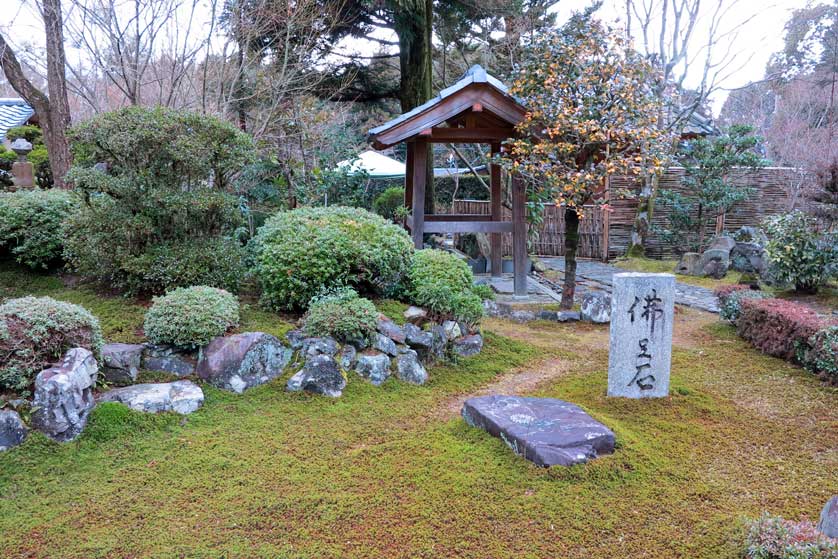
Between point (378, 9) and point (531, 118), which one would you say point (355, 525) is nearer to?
point (531, 118)

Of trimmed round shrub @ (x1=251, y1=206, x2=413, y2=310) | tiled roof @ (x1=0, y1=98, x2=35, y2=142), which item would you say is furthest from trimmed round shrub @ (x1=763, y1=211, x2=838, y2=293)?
tiled roof @ (x1=0, y1=98, x2=35, y2=142)

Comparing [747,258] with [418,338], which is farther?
[747,258]

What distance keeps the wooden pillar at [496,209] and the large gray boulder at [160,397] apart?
6.93 metres

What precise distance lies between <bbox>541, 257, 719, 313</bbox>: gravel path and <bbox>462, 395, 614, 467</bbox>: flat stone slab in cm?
506

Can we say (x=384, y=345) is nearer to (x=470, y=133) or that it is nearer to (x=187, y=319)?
(x=187, y=319)

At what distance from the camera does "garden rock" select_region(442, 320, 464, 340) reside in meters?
5.73

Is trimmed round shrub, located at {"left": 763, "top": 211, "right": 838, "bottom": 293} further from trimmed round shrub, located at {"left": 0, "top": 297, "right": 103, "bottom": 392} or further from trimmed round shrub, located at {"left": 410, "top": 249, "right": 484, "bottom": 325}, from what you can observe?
trimmed round shrub, located at {"left": 0, "top": 297, "right": 103, "bottom": 392}

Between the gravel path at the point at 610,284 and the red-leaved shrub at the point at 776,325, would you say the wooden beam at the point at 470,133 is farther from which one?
the red-leaved shrub at the point at 776,325

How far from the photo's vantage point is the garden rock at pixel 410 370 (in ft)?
16.6

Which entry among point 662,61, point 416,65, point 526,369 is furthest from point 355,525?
point 662,61

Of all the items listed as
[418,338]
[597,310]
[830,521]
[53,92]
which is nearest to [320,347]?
[418,338]

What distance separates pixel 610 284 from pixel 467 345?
5.63m

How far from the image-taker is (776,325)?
6.04 meters

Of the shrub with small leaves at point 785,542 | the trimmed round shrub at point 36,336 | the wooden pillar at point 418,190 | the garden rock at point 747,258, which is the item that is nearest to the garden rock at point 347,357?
the trimmed round shrub at point 36,336
